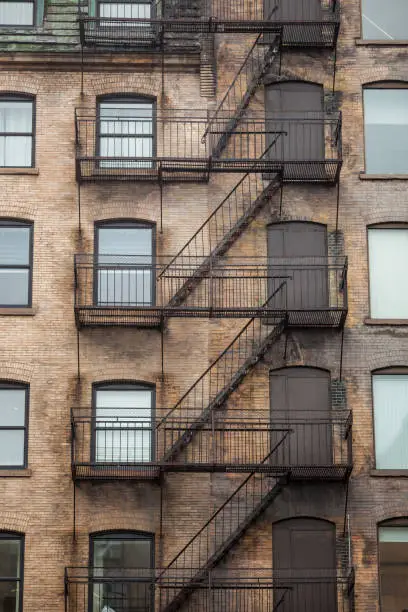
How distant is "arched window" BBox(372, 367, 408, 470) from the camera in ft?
119

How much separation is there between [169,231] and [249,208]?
191cm

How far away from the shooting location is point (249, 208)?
3747 centimetres

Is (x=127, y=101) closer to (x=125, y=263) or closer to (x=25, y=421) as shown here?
(x=125, y=263)

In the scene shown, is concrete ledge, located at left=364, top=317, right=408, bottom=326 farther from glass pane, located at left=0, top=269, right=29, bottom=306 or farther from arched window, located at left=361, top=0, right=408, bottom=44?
glass pane, located at left=0, top=269, right=29, bottom=306

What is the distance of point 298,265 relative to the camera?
37.0 meters

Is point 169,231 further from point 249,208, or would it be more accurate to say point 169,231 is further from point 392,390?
point 392,390

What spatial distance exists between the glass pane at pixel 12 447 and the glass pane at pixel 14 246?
3966mm

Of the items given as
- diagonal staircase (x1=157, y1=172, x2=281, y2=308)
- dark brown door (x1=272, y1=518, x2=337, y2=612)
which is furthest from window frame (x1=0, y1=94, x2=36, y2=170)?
dark brown door (x1=272, y1=518, x2=337, y2=612)

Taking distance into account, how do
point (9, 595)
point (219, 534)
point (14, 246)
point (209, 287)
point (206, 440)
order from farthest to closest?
point (14, 246) < point (209, 287) < point (206, 440) < point (219, 534) < point (9, 595)

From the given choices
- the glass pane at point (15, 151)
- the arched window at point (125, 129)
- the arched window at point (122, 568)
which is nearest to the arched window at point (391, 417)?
the arched window at point (122, 568)

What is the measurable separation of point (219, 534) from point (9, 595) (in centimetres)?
471

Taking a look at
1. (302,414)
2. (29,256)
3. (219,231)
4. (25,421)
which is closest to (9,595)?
(25,421)

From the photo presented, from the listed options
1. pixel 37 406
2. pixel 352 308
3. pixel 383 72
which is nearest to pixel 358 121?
pixel 383 72

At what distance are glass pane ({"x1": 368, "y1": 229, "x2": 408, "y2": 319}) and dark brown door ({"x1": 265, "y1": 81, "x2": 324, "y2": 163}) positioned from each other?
7.94 feet
